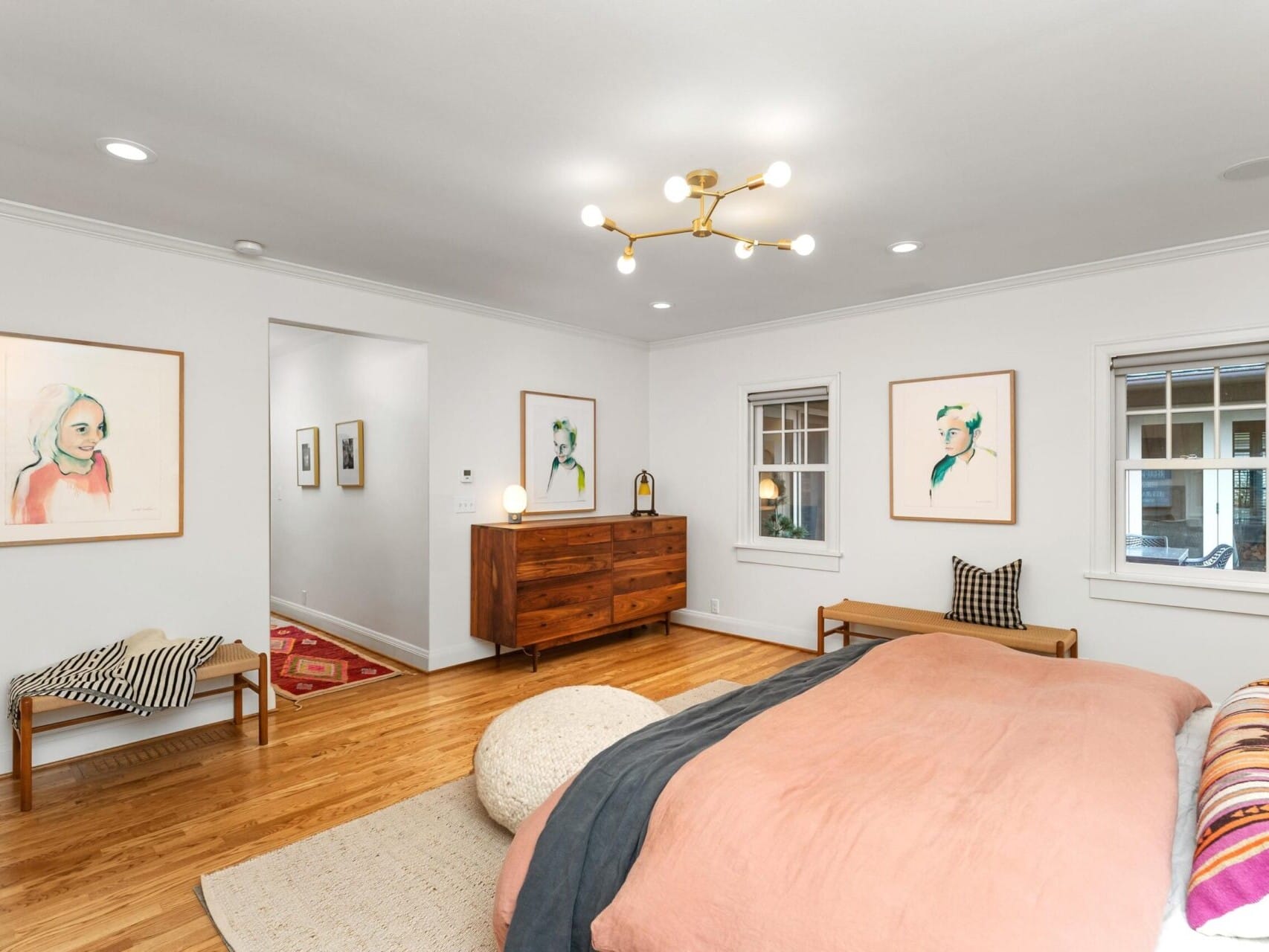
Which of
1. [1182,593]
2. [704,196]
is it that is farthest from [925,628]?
[704,196]

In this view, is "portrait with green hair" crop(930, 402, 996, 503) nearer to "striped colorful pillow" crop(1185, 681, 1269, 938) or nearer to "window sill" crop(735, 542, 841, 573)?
"window sill" crop(735, 542, 841, 573)

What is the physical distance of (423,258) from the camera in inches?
151

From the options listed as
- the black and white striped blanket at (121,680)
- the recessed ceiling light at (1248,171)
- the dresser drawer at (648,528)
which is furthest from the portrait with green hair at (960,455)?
the black and white striped blanket at (121,680)

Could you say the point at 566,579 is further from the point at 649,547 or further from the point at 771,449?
the point at 771,449

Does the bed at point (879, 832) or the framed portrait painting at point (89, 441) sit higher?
the framed portrait painting at point (89, 441)

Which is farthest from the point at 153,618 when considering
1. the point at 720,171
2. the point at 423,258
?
the point at 720,171

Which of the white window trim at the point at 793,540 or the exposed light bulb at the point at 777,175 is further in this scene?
the white window trim at the point at 793,540

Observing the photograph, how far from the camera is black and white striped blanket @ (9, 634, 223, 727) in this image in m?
2.87

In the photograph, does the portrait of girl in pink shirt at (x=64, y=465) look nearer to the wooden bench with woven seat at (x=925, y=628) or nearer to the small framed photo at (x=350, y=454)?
the small framed photo at (x=350, y=454)

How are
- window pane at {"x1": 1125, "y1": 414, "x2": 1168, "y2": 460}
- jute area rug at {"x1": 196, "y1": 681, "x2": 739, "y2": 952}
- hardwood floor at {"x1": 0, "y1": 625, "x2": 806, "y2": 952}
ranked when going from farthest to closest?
window pane at {"x1": 1125, "y1": 414, "x2": 1168, "y2": 460} < hardwood floor at {"x1": 0, "y1": 625, "x2": 806, "y2": 952} < jute area rug at {"x1": 196, "y1": 681, "x2": 739, "y2": 952}

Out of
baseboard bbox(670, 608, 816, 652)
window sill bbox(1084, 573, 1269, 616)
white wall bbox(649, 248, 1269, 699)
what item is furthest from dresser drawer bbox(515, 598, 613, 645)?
window sill bbox(1084, 573, 1269, 616)

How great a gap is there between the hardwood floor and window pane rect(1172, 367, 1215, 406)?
2989 millimetres

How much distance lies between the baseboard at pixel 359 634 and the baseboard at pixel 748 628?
2.21m

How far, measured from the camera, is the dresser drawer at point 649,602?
530 centimetres
